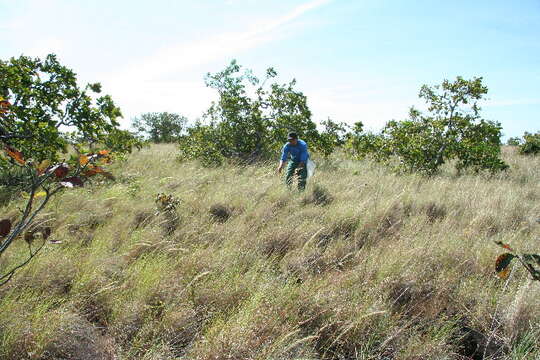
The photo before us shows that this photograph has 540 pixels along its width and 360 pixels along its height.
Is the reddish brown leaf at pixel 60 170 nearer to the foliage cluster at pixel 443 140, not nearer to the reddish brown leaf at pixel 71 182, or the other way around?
the reddish brown leaf at pixel 71 182

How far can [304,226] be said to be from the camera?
438 centimetres

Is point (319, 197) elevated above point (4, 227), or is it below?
below

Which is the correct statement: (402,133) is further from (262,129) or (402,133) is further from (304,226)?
(304,226)

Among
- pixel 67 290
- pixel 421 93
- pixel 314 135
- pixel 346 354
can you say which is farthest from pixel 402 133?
pixel 67 290

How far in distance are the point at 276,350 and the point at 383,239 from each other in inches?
96.5

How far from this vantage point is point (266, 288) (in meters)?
2.74

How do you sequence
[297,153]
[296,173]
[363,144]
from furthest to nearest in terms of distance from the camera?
[363,144] < [297,153] < [296,173]

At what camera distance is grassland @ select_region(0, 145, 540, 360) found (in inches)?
89.0

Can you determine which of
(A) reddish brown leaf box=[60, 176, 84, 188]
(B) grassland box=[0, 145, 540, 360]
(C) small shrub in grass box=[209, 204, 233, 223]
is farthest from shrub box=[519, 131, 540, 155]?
(A) reddish brown leaf box=[60, 176, 84, 188]

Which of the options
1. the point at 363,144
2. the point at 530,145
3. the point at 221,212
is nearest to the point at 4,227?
the point at 221,212

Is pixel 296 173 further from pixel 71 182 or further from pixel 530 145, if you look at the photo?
pixel 530 145

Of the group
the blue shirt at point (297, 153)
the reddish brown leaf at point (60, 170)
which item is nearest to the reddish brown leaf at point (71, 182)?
the reddish brown leaf at point (60, 170)

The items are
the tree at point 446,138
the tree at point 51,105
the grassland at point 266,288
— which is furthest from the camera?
the tree at point 446,138

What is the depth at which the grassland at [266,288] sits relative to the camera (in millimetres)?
2260
